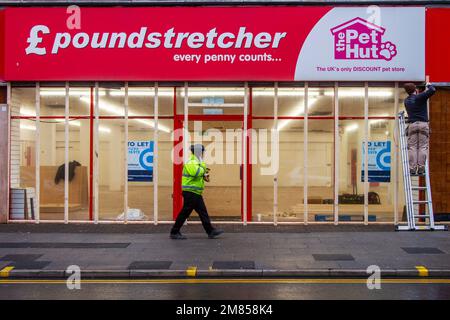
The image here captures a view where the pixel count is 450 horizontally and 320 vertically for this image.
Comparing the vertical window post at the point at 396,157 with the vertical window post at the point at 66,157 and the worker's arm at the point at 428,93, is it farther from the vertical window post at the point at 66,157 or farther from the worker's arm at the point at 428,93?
the vertical window post at the point at 66,157

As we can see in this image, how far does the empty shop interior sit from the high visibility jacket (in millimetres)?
2516

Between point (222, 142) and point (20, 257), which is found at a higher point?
point (222, 142)

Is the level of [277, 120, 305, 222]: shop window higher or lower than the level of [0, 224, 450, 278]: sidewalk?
higher

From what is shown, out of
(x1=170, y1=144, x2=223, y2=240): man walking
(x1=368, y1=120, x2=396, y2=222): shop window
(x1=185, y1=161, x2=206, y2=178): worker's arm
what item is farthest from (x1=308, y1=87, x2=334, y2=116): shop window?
(x1=185, y1=161, x2=206, y2=178): worker's arm

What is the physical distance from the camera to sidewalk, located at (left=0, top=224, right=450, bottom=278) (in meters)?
8.83

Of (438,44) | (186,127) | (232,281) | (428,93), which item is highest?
(438,44)

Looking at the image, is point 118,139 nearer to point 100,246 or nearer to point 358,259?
point 100,246

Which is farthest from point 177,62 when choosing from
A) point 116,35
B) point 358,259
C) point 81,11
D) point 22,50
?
point 358,259

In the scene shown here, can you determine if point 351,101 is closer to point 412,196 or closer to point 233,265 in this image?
point 412,196

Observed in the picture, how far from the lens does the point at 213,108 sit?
14023mm

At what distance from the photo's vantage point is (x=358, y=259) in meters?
9.64

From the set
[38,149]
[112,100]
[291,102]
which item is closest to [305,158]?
[291,102]

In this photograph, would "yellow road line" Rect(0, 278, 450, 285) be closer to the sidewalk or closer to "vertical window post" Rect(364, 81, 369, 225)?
the sidewalk

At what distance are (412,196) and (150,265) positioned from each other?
24.4 ft
